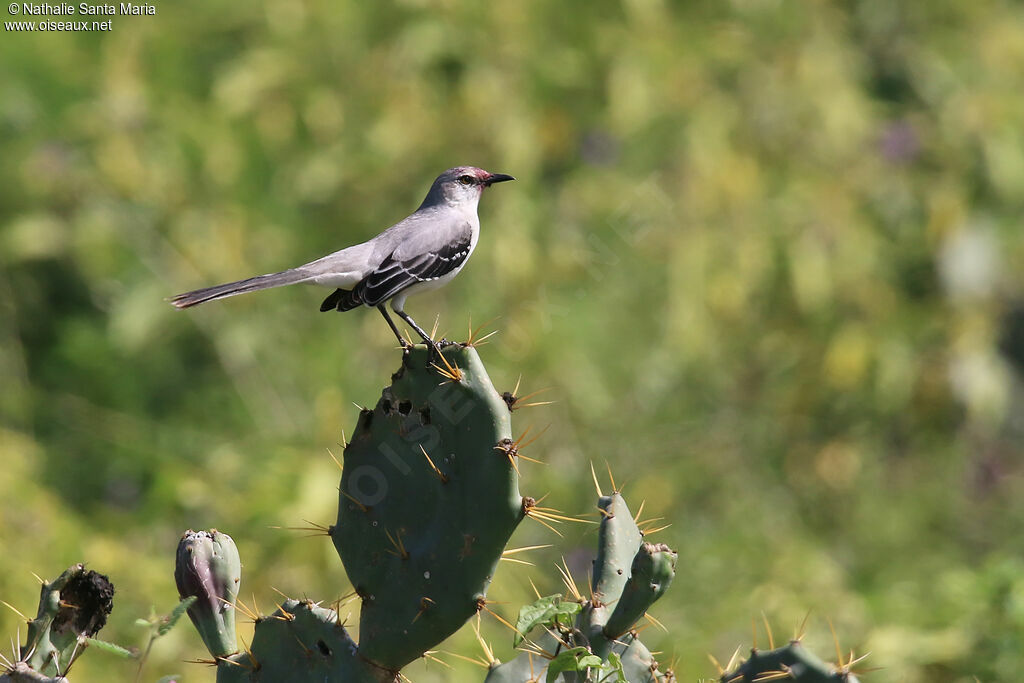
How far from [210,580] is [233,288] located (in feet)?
2.82

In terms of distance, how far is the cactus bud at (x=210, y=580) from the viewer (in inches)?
104

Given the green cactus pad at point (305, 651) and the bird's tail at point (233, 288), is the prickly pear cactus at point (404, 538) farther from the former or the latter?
the bird's tail at point (233, 288)

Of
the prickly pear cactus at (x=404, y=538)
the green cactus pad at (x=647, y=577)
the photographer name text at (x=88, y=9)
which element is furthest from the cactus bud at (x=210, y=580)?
the photographer name text at (x=88, y=9)

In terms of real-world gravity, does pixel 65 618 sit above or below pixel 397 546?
below

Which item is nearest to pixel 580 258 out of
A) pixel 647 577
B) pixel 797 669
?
pixel 797 669

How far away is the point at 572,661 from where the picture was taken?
2287mm

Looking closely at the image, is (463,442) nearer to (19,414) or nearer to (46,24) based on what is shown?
(19,414)

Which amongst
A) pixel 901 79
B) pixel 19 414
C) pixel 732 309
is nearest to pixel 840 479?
pixel 732 309

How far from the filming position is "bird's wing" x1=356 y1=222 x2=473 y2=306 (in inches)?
123

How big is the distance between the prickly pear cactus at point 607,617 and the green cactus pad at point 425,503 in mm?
201

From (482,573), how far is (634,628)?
382mm

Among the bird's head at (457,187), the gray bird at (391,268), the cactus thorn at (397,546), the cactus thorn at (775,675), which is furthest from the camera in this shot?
the bird's head at (457,187)

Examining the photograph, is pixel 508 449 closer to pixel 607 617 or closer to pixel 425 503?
pixel 425 503

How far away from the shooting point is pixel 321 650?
2.68 m
